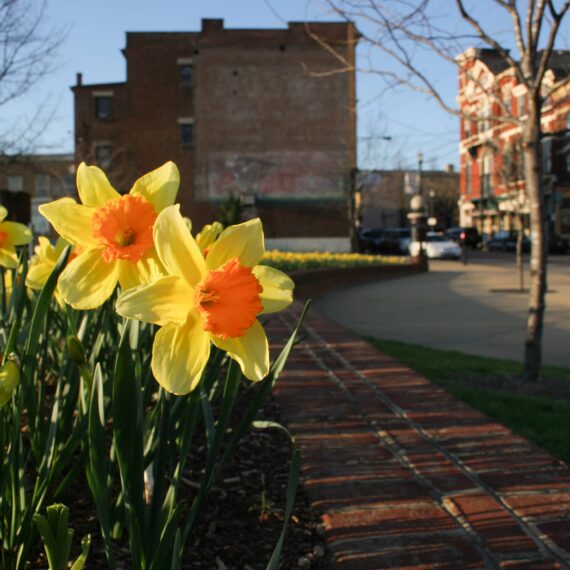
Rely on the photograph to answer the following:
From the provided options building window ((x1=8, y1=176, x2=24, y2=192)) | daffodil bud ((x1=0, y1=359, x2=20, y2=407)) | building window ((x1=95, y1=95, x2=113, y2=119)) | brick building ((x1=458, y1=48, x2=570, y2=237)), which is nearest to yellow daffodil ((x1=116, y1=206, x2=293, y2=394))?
daffodil bud ((x1=0, y1=359, x2=20, y2=407))

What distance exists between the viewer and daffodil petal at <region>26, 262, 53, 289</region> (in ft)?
6.32

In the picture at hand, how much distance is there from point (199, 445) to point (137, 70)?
36915 mm

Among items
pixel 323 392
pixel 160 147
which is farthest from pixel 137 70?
pixel 323 392

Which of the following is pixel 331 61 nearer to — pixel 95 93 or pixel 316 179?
pixel 316 179

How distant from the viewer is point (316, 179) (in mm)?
35406

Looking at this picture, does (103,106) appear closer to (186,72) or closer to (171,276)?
(186,72)

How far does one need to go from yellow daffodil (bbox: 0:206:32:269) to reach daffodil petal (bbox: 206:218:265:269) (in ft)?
3.14

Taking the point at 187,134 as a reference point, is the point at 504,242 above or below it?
below

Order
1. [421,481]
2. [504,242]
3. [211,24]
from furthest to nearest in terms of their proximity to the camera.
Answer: [504,242] < [211,24] < [421,481]

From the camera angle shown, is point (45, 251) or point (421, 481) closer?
point (45, 251)

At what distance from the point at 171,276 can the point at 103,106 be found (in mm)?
41321

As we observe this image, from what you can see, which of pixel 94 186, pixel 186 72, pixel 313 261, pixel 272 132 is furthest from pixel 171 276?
pixel 186 72

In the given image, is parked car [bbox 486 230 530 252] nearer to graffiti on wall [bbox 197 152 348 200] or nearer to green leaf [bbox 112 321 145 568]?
graffiti on wall [bbox 197 152 348 200]

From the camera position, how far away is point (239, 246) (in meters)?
1.15
